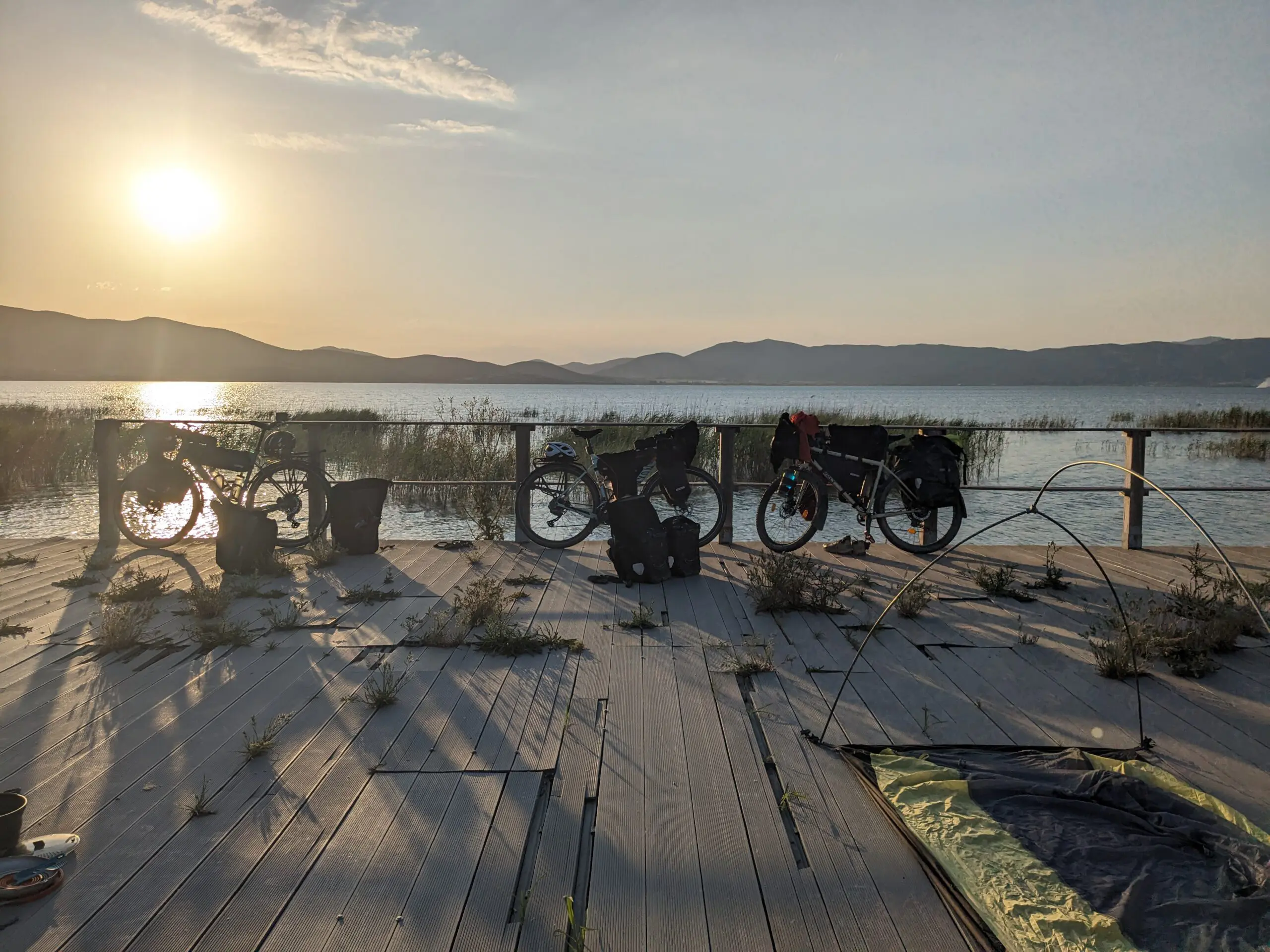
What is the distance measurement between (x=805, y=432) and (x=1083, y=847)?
175 inches

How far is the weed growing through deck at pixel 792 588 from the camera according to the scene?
15.8ft

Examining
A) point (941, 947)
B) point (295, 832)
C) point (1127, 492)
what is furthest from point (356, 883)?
point (1127, 492)

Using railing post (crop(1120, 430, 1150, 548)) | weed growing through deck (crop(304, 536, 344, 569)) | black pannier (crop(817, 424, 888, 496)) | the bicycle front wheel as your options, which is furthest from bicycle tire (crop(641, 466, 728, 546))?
railing post (crop(1120, 430, 1150, 548))

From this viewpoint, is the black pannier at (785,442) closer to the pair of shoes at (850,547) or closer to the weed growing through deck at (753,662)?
the pair of shoes at (850,547)

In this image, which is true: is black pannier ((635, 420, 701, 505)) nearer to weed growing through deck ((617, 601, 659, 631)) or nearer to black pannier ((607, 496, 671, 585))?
black pannier ((607, 496, 671, 585))

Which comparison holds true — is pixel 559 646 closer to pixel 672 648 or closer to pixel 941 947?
pixel 672 648

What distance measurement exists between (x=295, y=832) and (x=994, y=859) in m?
1.84

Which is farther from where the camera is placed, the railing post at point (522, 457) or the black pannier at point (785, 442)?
the railing post at point (522, 457)

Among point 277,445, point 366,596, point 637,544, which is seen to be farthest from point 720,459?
point 277,445

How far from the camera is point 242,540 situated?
5801mm

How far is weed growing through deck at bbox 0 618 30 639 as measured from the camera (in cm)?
429

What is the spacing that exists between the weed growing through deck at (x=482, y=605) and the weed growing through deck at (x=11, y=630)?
7.03 ft

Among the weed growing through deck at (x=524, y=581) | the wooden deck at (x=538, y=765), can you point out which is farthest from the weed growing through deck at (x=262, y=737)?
the weed growing through deck at (x=524, y=581)

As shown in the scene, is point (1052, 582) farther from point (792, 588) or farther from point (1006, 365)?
point (1006, 365)
